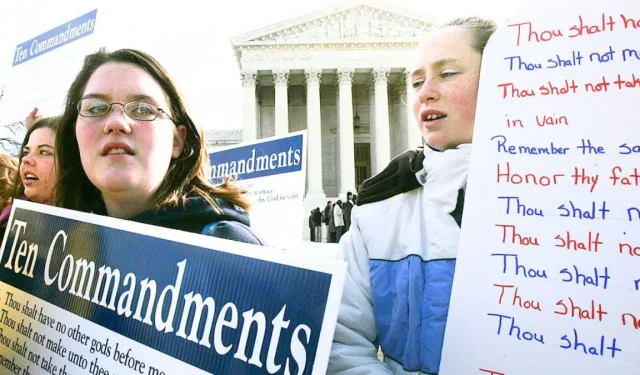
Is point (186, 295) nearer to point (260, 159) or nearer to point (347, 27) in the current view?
point (260, 159)

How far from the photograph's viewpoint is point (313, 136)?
25.5 m

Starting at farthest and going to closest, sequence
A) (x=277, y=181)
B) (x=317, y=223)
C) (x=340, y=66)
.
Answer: (x=340, y=66), (x=317, y=223), (x=277, y=181)

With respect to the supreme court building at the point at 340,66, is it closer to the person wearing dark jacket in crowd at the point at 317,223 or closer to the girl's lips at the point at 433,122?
the person wearing dark jacket in crowd at the point at 317,223

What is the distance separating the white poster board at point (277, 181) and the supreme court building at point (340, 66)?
19.5 meters

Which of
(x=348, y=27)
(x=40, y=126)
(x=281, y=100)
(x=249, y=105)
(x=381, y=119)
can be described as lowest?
(x=40, y=126)

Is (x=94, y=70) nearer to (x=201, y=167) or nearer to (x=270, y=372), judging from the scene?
(x=201, y=167)

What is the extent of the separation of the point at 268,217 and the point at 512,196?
3.98 m

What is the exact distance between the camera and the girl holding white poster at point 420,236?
1337 mm

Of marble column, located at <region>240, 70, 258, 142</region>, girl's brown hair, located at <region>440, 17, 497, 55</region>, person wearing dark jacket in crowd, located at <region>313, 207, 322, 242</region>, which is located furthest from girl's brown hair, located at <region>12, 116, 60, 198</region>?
marble column, located at <region>240, 70, 258, 142</region>

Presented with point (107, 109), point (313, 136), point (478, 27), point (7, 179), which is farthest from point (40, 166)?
point (313, 136)

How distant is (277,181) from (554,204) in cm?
396

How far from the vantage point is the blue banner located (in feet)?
2.78

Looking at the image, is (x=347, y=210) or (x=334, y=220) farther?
(x=334, y=220)

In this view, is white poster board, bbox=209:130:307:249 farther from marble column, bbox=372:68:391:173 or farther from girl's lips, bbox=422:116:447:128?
marble column, bbox=372:68:391:173
